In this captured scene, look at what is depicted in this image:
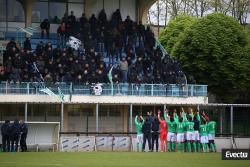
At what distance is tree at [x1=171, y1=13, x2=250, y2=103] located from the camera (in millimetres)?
60250

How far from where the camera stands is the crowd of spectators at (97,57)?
44.8 metres

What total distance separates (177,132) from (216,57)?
22.0 metres

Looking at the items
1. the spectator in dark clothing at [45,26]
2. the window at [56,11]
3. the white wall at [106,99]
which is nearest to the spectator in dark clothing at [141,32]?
the window at [56,11]

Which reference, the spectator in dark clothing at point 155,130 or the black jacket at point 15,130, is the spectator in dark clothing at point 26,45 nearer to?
the black jacket at point 15,130

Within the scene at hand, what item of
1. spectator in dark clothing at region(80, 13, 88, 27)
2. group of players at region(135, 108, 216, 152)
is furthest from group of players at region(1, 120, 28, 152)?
spectator in dark clothing at region(80, 13, 88, 27)

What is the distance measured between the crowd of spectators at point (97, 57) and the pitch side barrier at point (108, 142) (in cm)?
456

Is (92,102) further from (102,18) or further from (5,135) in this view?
(102,18)

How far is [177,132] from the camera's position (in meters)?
38.8

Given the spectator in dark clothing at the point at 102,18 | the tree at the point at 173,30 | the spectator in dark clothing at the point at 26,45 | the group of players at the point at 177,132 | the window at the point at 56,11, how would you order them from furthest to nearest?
1. the tree at the point at 173,30
2. the window at the point at 56,11
3. the spectator in dark clothing at the point at 102,18
4. the spectator in dark clothing at the point at 26,45
5. the group of players at the point at 177,132

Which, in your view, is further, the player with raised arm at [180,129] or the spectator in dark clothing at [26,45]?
the spectator in dark clothing at [26,45]

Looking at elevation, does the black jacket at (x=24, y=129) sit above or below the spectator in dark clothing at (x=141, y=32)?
below

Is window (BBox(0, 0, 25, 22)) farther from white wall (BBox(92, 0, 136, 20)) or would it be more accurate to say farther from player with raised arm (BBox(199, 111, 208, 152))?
player with raised arm (BBox(199, 111, 208, 152))

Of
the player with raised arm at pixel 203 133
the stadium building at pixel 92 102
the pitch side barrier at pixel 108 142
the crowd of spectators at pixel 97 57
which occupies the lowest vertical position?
the pitch side barrier at pixel 108 142

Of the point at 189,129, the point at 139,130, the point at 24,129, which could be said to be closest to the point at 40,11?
the point at 24,129
